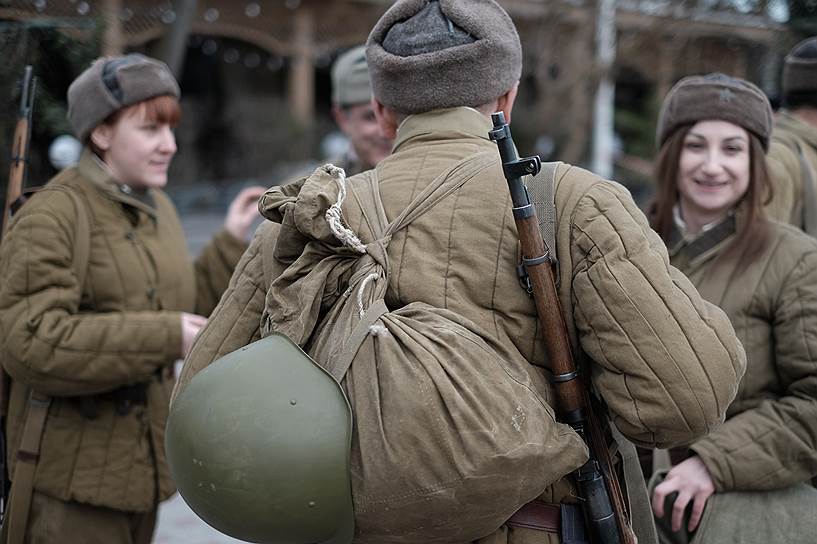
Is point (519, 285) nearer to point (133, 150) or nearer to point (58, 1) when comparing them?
point (133, 150)

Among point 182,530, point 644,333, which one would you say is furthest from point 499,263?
point 182,530

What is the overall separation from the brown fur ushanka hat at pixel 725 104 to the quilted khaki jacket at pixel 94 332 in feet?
5.73

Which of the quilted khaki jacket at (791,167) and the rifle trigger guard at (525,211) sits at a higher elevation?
the rifle trigger guard at (525,211)

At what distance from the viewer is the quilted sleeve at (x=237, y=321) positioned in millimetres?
2049

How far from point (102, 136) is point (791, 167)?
8.05 feet

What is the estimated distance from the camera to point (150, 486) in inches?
122

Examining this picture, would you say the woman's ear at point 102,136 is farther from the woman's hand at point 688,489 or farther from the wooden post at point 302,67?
the wooden post at point 302,67

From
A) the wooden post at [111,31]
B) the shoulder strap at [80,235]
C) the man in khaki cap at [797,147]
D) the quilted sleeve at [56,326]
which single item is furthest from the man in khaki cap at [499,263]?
the wooden post at [111,31]

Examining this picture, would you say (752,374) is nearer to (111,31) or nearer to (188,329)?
(188,329)

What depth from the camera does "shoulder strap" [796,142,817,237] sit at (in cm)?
349

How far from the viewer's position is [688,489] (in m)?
2.60

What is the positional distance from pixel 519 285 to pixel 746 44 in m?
6.07

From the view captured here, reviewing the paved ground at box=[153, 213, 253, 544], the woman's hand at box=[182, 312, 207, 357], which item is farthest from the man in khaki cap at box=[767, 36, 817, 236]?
the paved ground at box=[153, 213, 253, 544]

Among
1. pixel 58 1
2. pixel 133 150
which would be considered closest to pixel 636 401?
pixel 133 150
